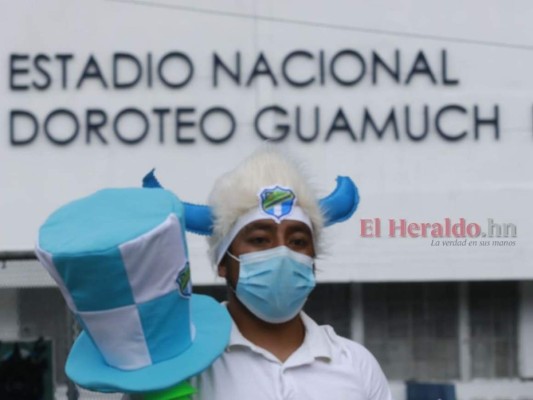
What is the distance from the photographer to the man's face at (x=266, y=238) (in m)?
2.92

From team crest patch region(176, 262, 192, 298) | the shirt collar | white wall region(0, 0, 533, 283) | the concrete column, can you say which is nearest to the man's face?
the shirt collar

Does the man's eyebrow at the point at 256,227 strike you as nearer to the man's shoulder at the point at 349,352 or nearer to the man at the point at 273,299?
the man at the point at 273,299

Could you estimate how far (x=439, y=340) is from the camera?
8070 mm

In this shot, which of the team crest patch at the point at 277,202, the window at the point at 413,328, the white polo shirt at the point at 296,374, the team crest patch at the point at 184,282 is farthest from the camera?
the window at the point at 413,328

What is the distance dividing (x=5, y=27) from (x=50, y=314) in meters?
1.78

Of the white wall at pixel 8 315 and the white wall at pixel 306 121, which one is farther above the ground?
the white wall at pixel 306 121

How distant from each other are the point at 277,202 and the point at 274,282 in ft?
0.64

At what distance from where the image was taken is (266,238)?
2947mm

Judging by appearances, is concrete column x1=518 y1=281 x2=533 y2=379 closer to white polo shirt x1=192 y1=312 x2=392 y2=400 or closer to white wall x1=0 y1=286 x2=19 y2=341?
white wall x1=0 y1=286 x2=19 y2=341

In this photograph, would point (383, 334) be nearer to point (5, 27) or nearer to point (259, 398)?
point (5, 27)

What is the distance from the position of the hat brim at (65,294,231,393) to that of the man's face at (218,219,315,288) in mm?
A: 181

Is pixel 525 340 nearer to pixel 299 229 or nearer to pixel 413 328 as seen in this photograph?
pixel 413 328

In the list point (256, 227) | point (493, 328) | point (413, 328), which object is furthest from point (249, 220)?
point (493, 328)

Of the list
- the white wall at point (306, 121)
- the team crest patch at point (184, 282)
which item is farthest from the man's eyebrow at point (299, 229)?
the white wall at point (306, 121)
